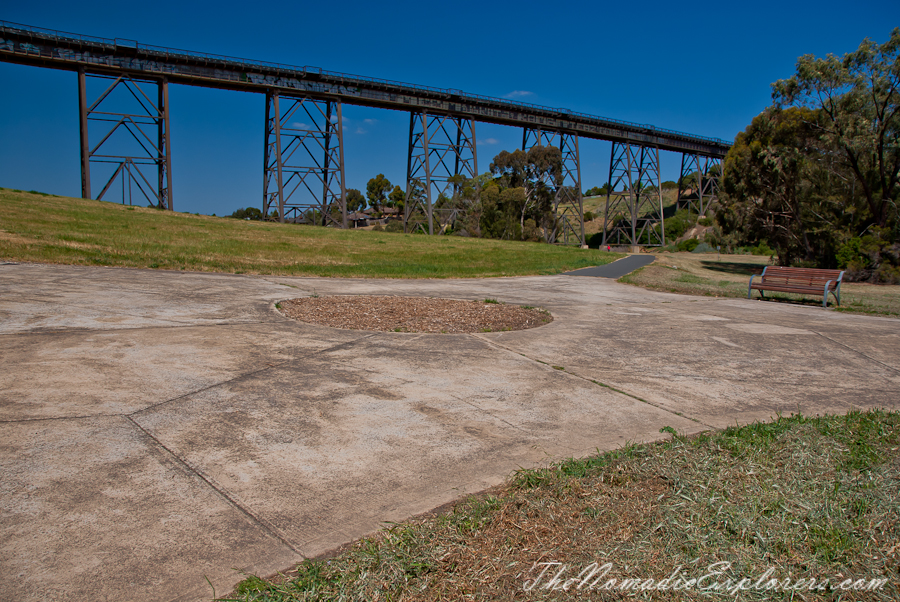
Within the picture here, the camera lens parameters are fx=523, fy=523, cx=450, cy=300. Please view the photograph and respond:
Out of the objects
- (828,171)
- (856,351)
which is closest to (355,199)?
(828,171)

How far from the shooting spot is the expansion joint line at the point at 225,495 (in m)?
2.21

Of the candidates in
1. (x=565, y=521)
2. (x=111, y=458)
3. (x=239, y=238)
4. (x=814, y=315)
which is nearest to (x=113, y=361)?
(x=111, y=458)

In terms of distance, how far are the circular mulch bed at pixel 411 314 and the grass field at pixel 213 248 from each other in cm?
488

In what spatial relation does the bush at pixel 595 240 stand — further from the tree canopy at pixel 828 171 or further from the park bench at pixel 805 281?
the park bench at pixel 805 281

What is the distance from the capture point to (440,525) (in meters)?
2.29

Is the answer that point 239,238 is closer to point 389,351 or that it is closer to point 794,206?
point 389,351

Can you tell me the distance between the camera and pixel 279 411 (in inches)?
141

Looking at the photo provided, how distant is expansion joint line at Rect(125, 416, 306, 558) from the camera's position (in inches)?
87.1

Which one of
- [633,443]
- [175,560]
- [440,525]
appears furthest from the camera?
[633,443]

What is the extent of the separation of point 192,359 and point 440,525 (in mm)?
3294

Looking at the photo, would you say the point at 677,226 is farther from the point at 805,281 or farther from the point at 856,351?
the point at 856,351

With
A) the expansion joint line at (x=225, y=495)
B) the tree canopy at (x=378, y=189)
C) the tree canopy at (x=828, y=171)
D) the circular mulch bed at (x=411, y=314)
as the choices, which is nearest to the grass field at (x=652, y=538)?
the expansion joint line at (x=225, y=495)

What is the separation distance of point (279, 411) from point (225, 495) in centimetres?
111

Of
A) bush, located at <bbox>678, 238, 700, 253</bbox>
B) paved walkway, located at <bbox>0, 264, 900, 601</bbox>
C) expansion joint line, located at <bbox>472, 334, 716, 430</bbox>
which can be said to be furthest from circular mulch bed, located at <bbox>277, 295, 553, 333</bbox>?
bush, located at <bbox>678, 238, 700, 253</bbox>
